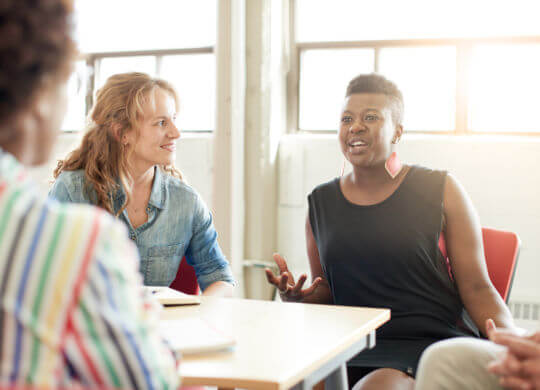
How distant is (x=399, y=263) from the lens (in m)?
1.88

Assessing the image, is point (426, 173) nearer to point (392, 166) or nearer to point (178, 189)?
point (392, 166)

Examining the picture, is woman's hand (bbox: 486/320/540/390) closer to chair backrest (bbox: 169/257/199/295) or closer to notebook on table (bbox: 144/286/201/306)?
notebook on table (bbox: 144/286/201/306)

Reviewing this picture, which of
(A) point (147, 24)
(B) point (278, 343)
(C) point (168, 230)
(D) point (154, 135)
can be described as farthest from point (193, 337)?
(A) point (147, 24)

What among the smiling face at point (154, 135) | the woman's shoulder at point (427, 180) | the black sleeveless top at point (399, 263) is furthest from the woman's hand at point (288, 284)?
the smiling face at point (154, 135)

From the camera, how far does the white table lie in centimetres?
104

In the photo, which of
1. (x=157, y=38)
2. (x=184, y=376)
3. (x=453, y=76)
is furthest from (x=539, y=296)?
(x=157, y=38)

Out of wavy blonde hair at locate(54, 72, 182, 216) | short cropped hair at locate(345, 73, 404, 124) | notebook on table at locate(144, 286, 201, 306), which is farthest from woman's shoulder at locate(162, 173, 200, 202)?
short cropped hair at locate(345, 73, 404, 124)

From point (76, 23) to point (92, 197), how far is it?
4.53 feet

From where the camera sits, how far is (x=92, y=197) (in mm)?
1991

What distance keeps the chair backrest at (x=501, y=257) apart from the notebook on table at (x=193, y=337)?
96 centimetres

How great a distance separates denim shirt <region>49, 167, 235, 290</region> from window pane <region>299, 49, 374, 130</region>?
1868 mm

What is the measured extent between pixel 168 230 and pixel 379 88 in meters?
0.91

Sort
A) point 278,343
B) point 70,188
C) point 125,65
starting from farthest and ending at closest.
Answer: point 125,65, point 70,188, point 278,343

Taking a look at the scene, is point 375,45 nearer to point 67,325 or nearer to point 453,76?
point 453,76
